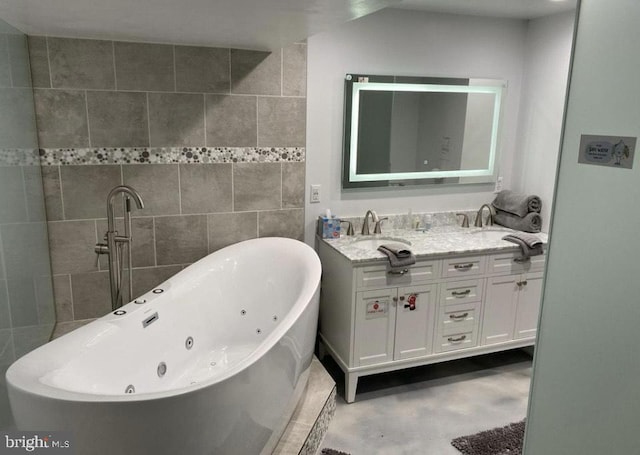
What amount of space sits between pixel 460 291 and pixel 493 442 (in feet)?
2.94

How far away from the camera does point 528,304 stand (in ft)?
10.9

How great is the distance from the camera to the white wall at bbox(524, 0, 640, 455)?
1.51m

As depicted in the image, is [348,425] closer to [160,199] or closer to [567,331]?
[567,331]

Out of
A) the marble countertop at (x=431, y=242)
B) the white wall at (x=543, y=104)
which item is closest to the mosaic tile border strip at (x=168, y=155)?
A: the marble countertop at (x=431, y=242)

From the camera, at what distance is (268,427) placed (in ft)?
6.76

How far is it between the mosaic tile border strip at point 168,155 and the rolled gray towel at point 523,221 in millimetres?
1624

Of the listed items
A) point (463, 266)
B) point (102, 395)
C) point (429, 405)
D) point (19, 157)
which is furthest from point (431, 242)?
point (19, 157)

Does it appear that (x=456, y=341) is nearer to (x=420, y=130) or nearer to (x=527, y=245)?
(x=527, y=245)

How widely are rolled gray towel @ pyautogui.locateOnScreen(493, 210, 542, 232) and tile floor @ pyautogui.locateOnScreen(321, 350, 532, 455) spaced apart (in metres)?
0.93

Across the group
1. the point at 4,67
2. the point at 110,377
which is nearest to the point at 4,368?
the point at 110,377

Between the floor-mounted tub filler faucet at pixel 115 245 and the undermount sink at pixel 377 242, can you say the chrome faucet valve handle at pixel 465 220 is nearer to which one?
the undermount sink at pixel 377 242

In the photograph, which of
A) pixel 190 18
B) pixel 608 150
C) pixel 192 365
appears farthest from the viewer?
pixel 192 365

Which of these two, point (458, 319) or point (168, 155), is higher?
point (168, 155)

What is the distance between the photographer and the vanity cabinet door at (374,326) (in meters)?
2.91
